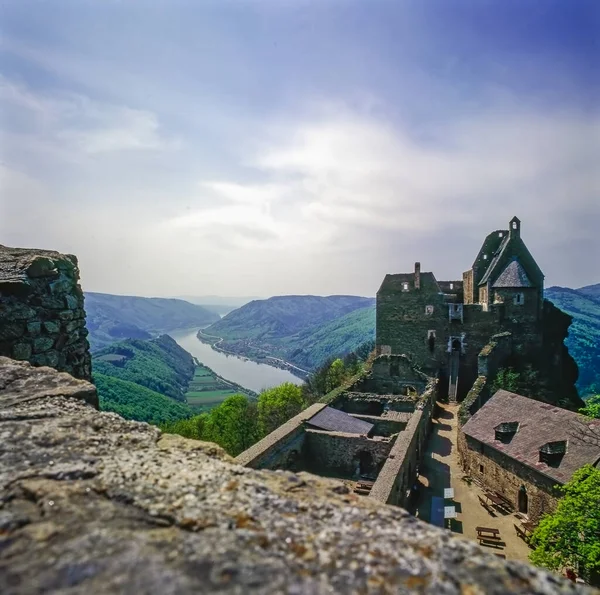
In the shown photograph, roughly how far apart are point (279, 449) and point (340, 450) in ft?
10.3

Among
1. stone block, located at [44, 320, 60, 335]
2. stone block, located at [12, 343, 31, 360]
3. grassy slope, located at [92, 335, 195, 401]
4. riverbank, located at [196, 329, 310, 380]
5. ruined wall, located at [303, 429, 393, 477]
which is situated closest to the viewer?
stone block, located at [12, 343, 31, 360]

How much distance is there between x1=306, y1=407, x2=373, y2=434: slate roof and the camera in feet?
55.5

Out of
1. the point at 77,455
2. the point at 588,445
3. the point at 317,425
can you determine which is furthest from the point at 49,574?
the point at 588,445

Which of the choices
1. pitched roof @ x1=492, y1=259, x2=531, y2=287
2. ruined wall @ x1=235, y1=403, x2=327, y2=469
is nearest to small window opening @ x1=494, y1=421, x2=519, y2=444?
ruined wall @ x1=235, y1=403, x2=327, y2=469

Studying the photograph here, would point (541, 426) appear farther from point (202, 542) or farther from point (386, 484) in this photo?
point (202, 542)

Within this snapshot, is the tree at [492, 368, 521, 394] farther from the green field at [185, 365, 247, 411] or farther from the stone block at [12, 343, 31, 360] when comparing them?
the green field at [185, 365, 247, 411]

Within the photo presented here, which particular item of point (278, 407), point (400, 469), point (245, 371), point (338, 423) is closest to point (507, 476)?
point (400, 469)

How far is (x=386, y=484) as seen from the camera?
1155cm

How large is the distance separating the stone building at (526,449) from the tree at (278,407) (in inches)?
534

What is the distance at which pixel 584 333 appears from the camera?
59.0 meters

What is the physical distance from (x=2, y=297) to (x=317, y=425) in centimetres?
1364

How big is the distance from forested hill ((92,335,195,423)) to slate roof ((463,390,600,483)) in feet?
89.5

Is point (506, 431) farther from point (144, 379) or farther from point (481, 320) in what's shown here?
point (144, 379)

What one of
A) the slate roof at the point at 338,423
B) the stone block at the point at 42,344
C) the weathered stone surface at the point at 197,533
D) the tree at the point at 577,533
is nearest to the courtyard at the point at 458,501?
the tree at the point at 577,533
